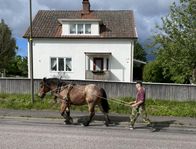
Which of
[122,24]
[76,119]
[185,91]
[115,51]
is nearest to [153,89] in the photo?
[185,91]

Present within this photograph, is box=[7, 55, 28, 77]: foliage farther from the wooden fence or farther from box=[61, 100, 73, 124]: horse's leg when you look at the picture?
box=[61, 100, 73, 124]: horse's leg

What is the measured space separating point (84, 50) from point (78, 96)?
18.8 meters


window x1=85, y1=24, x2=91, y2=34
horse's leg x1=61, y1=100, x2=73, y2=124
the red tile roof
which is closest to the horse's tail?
horse's leg x1=61, y1=100, x2=73, y2=124

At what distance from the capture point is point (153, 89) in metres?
15.1

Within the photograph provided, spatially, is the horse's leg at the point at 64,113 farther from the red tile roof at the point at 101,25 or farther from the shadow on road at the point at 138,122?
the red tile roof at the point at 101,25

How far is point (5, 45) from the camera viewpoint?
137 ft

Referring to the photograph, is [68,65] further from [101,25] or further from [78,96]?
[78,96]

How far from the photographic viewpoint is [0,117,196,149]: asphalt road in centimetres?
751

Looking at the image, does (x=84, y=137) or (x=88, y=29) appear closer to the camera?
(x=84, y=137)

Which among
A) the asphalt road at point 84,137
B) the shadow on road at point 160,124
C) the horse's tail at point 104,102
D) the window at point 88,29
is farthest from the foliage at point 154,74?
the asphalt road at point 84,137

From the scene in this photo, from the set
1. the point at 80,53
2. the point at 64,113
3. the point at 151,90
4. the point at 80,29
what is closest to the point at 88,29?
the point at 80,29

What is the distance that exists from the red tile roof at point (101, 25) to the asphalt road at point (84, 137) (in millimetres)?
19159

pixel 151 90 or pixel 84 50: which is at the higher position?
pixel 84 50

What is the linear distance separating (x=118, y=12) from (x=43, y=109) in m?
21.5
